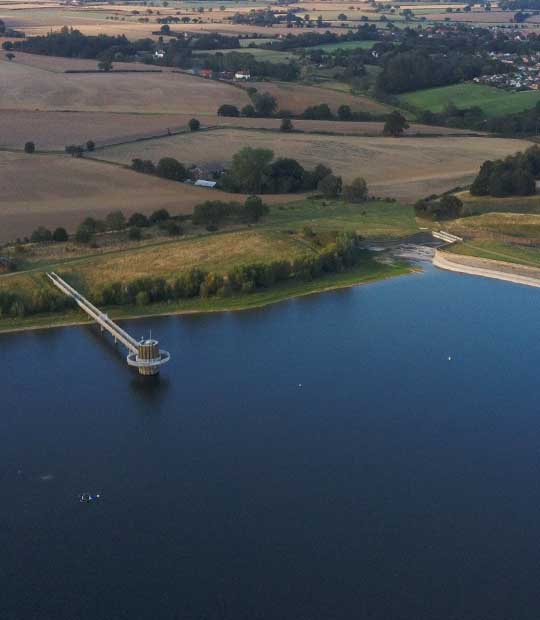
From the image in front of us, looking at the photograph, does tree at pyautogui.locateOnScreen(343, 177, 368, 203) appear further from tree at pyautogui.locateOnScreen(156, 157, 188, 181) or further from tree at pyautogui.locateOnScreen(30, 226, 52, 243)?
tree at pyautogui.locateOnScreen(30, 226, 52, 243)

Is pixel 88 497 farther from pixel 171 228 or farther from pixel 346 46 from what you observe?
pixel 346 46

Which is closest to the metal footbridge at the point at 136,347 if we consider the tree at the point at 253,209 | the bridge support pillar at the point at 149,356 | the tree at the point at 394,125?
the bridge support pillar at the point at 149,356

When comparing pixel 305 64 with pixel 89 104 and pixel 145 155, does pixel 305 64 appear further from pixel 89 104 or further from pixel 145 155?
pixel 145 155

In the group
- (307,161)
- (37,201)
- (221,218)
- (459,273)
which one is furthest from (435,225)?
(37,201)

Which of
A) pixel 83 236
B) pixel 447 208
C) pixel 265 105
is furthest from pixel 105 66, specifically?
pixel 83 236

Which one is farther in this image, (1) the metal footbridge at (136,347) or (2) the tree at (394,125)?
(2) the tree at (394,125)

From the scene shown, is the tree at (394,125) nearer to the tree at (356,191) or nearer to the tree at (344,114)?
the tree at (344,114)
